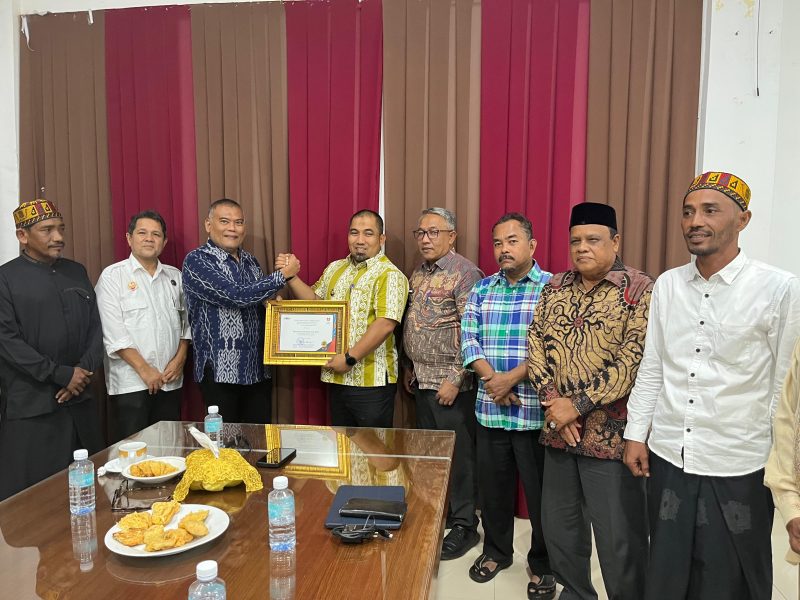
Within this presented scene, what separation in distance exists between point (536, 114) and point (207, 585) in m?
2.86

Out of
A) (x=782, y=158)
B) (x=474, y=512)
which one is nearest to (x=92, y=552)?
(x=474, y=512)

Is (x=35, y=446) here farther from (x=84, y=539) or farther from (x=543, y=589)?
(x=543, y=589)

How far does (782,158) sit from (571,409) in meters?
2.00

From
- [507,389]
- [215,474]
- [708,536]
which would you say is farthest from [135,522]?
[708,536]

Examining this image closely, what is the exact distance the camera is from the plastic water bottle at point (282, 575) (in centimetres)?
121

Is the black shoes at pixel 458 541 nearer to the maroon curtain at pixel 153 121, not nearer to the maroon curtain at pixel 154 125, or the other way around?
the maroon curtain at pixel 154 125

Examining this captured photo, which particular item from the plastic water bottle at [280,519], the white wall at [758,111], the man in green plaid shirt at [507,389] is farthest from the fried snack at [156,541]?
the white wall at [758,111]

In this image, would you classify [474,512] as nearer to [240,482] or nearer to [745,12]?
[240,482]

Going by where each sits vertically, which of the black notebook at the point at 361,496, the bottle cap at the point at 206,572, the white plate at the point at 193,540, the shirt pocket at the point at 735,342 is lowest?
the black notebook at the point at 361,496

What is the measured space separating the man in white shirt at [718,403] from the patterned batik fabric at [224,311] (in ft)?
6.48

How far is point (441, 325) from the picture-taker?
2891mm

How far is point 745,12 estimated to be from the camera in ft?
9.78

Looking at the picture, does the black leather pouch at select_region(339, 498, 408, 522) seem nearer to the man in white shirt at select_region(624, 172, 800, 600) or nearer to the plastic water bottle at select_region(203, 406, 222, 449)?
the plastic water bottle at select_region(203, 406, 222, 449)

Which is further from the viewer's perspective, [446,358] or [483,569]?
[446,358]
